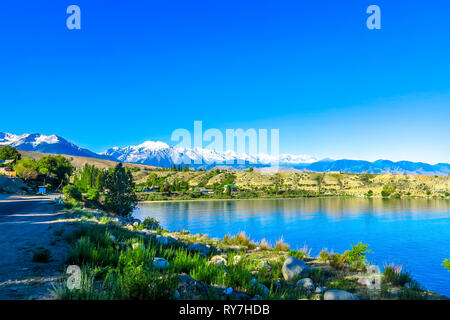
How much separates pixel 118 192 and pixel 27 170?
56.4 metres

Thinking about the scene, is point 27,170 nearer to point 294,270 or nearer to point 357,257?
point 294,270

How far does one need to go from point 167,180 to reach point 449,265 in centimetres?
15010

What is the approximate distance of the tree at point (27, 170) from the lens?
3049 inches

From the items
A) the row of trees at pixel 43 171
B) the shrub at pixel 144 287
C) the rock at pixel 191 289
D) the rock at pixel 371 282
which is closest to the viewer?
the shrub at pixel 144 287

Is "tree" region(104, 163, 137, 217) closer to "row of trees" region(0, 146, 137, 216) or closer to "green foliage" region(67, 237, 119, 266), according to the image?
"row of trees" region(0, 146, 137, 216)

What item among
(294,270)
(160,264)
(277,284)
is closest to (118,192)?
(294,270)

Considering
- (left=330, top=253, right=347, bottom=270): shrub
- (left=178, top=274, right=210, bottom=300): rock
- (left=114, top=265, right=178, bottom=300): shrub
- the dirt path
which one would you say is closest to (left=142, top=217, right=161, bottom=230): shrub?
the dirt path

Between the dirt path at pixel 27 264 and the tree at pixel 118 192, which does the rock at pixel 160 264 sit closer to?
the dirt path at pixel 27 264

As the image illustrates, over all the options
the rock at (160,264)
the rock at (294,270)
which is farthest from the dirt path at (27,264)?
the rock at (294,270)

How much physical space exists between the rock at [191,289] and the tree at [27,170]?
88030mm

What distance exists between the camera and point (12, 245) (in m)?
10.9
